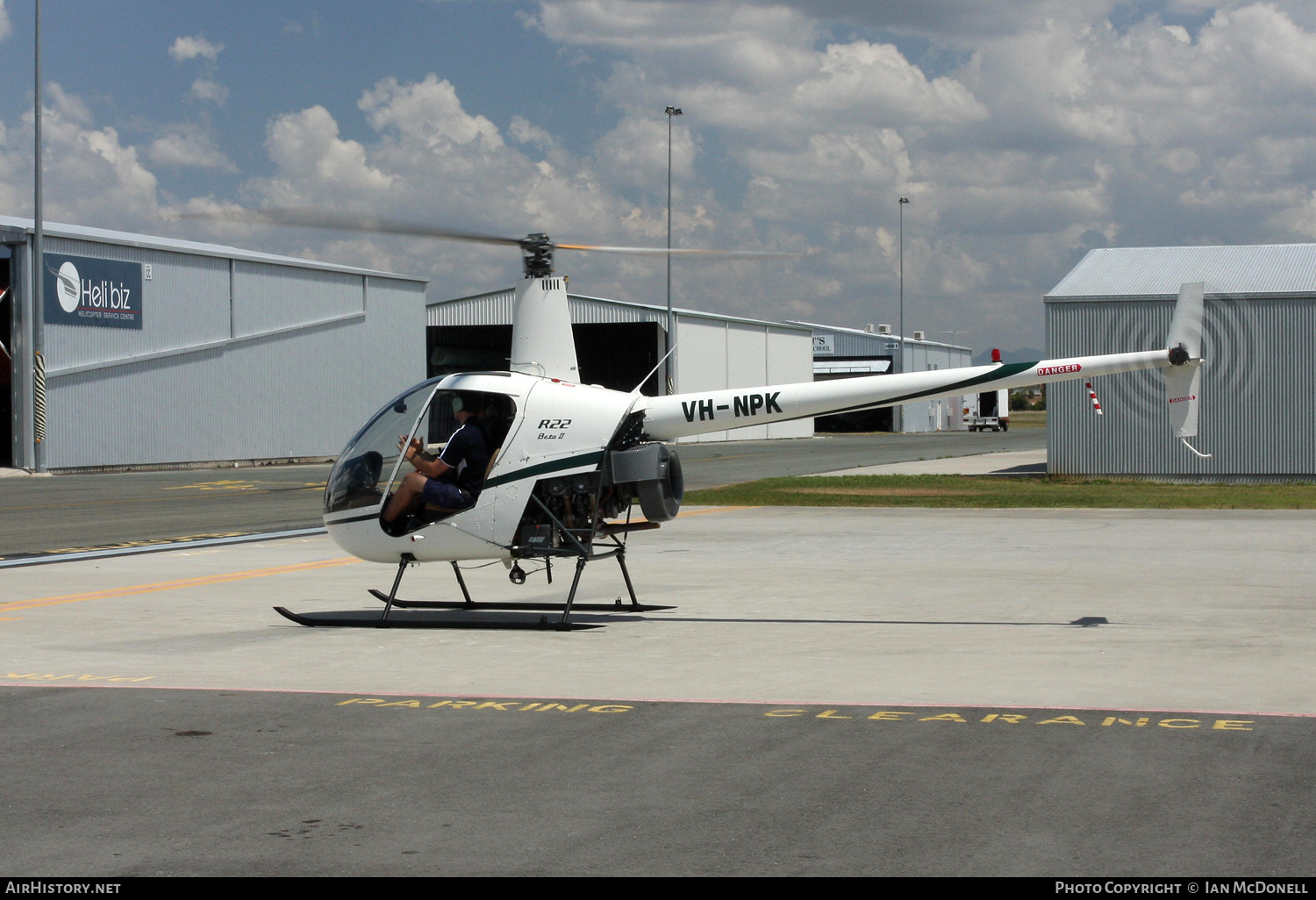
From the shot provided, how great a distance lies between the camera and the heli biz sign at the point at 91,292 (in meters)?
44.0

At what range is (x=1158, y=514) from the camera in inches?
947

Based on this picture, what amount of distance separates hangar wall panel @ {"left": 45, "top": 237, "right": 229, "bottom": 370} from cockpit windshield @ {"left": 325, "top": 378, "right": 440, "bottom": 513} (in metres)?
36.1

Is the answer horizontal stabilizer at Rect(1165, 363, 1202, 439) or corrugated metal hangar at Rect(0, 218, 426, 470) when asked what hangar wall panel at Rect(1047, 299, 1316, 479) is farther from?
corrugated metal hangar at Rect(0, 218, 426, 470)

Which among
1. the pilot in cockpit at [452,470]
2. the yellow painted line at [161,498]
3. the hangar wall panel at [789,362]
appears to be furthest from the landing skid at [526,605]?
the hangar wall panel at [789,362]

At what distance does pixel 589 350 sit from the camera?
80.4 metres

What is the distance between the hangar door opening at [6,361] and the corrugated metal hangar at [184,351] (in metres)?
0.06

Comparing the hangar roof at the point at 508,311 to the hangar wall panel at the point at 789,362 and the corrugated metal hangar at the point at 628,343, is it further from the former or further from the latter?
the hangar wall panel at the point at 789,362

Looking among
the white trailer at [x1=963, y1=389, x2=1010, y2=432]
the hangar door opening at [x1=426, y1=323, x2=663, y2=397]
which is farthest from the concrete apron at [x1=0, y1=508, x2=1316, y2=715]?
the white trailer at [x1=963, y1=389, x2=1010, y2=432]

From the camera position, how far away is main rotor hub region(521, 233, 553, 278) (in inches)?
472

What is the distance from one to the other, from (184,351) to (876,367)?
6719 cm

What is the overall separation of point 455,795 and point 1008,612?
7.53 metres

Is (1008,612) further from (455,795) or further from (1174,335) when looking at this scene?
(455,795)
